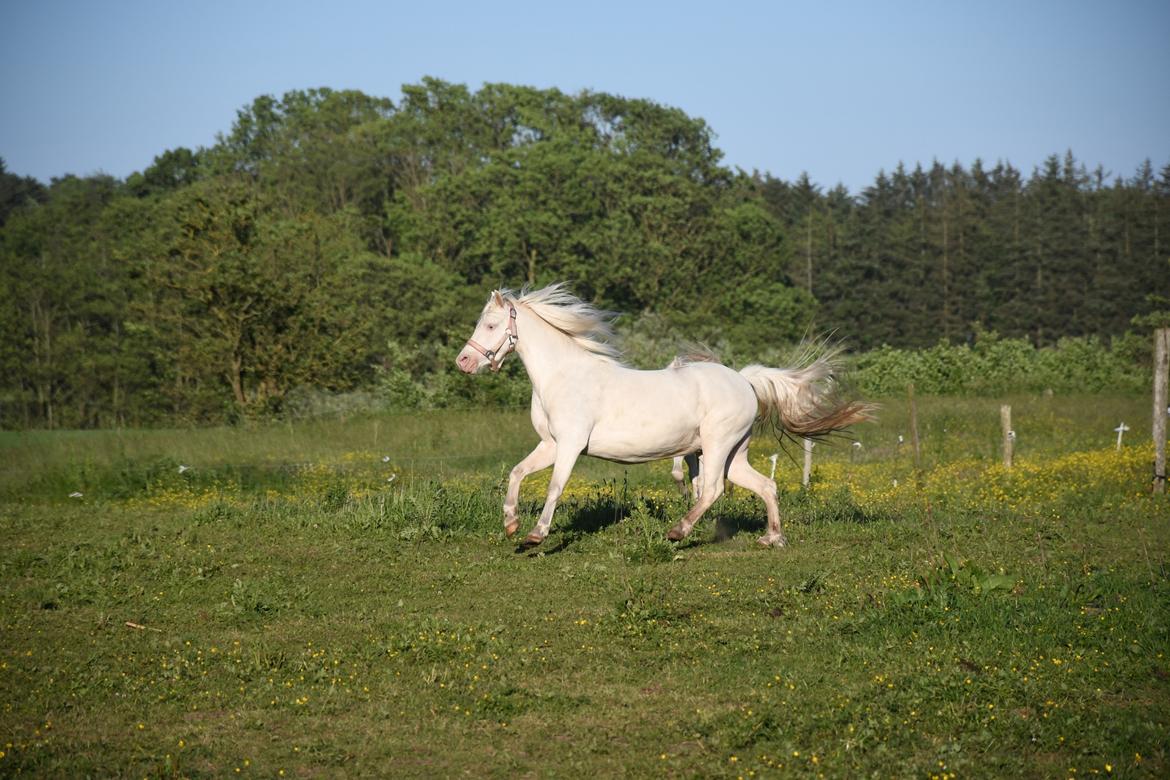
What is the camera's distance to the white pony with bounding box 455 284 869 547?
1110 centimetres

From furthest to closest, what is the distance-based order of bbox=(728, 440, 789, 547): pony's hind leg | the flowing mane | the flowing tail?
the flowing tail < the flowing mane < bbox=(728, 440, 789, 547): pony's hind leg

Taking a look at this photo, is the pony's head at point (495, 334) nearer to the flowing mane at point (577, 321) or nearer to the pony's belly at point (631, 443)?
the flowing mane at point (577, 321)

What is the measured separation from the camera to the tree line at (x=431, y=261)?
34.2m

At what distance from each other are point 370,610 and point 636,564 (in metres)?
2.72

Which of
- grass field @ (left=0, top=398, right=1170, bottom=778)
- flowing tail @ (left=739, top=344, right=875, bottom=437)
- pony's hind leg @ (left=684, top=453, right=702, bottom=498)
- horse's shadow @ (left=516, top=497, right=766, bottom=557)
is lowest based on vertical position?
grass field @ (left=0, top=398, right=1170, bottom=778)

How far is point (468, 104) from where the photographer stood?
69.0 metres

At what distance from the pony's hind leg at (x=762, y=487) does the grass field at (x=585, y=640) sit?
1.03ft

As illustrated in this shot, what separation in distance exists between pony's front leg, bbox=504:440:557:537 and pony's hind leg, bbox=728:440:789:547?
2.07 meters

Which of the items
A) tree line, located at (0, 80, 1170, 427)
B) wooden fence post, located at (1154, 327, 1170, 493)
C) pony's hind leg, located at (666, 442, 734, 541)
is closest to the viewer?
pony's hind leg, located at (666, 442, 734, 541)

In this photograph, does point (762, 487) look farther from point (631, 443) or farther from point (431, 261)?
point (431, 261)

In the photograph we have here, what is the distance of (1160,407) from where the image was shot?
1666cm

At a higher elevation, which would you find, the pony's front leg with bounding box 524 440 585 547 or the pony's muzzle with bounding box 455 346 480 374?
the pony's muzzle with bounding box 455 346 480 374

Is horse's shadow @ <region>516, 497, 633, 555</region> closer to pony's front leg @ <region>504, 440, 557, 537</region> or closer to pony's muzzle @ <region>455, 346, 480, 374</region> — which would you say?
pony's front leg @ <region>504, 440, 557, 537</region>

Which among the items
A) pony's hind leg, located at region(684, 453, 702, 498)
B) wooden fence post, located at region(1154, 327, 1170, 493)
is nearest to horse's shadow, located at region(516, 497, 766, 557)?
pony's hind leg, located at region(684, 453, 702, 498)
